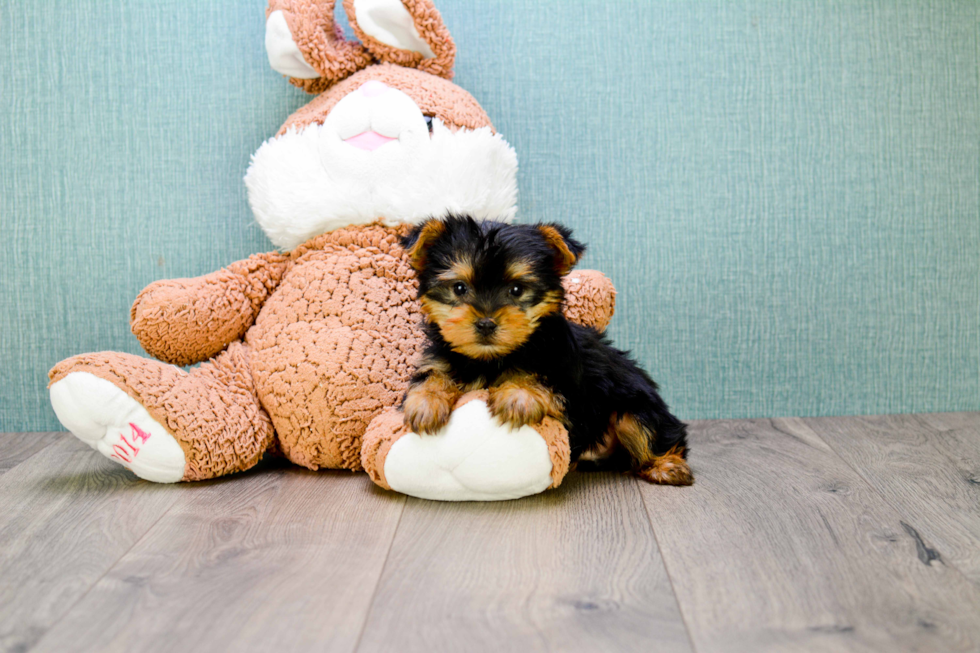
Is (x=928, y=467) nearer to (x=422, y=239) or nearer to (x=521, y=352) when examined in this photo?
(x=521, y=352)

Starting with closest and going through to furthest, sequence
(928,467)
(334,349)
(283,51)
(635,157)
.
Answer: (334,349) < (928,467) < (283,51) < (635,157)

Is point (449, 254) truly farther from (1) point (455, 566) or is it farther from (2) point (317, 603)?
(2) point (317, 603)

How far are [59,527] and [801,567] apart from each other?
163 centimetres

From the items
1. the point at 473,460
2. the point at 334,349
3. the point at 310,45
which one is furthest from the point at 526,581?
the point at 310,45

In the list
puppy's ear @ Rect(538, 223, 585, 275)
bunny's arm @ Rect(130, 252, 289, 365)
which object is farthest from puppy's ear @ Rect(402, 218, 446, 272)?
bunny's arm @ Rect(130, 252, 289, 365)

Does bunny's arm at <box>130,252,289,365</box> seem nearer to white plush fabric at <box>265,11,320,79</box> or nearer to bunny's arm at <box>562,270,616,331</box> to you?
white plush fabric at <box>265,11,320,79</box>

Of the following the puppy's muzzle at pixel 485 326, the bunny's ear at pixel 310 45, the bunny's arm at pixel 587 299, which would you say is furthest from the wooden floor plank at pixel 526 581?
the bunny's ear at pixel 310 45

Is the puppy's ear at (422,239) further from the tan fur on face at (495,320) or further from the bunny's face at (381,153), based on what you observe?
the bunny's face at (381,153)

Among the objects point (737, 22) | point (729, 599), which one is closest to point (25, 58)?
point (737, 22)

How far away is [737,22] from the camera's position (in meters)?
2.62

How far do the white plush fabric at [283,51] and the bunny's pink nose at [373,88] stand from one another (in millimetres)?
253

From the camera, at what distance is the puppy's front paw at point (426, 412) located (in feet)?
5.73

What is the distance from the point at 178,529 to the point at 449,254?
884 mm

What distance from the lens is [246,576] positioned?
4.68ft
